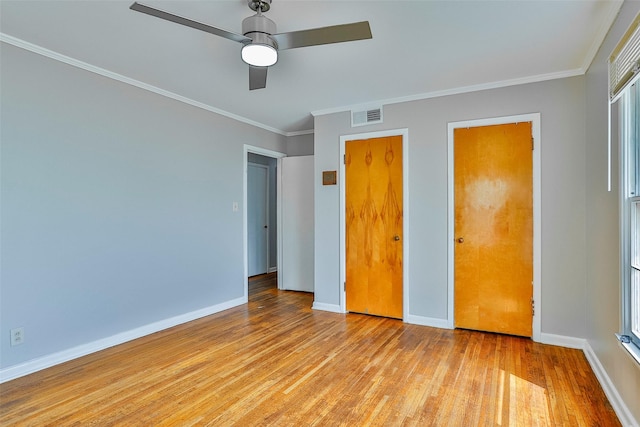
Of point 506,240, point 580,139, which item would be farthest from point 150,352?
point 580,139

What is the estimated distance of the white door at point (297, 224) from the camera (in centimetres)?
508

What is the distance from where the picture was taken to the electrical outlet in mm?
2467

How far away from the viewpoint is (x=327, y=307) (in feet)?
13.8

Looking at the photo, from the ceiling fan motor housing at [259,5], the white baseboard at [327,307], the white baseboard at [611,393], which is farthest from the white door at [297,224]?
the white baseboard at [611,393]

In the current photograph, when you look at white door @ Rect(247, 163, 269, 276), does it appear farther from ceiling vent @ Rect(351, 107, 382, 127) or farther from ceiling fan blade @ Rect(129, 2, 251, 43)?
ceiling fan blade @ Rect(129, 2, 251, 43)

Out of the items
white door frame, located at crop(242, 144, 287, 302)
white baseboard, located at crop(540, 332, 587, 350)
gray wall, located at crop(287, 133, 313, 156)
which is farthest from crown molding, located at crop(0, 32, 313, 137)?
white baseboard, located at crop(540, 332, 587, 350)

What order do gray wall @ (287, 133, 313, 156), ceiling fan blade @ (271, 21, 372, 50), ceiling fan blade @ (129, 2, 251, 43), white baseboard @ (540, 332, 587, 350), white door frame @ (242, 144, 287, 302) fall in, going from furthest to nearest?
gray wall @ (287, 133, 313, 156)
white door frame @ (242, 144, 287, 302)
white baseboard @ (540, 332, 587, 350)
ceiling fan blade @ (271, 21, 372, 50)
ceiling fan blade @ (129, 2, 251, 43)

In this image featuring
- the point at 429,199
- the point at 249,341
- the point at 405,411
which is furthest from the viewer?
the point at 429,199

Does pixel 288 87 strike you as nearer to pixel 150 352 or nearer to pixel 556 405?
pixel 150 352

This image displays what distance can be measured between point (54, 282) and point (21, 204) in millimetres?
650

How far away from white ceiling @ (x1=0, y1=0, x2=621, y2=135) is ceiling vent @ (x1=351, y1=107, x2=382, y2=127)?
0.20m

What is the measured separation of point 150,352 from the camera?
2.96m

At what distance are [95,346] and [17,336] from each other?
588 mm

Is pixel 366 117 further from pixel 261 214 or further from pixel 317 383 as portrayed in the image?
pixel 261 214
